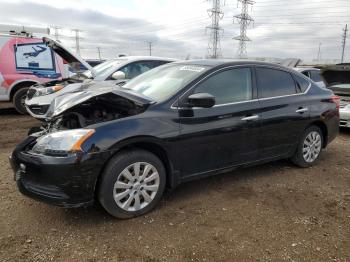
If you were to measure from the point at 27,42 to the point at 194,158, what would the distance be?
7203mm

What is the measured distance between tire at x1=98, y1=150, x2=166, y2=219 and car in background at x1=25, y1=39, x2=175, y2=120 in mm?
3407

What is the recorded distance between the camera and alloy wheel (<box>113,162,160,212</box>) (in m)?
3.31

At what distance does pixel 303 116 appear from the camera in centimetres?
489

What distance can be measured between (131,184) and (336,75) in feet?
25.4

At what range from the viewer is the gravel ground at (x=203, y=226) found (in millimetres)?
2895

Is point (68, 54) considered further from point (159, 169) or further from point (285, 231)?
point (285, 231)

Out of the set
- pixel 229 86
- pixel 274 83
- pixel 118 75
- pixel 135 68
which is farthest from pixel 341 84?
pixel 229 86

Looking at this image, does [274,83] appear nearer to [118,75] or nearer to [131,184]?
[131,184]

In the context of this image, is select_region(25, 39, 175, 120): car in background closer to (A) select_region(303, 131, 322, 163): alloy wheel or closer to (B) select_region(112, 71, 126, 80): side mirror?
(B) select_region(112, 71, 126, 80): side mirror

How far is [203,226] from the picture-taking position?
333cm

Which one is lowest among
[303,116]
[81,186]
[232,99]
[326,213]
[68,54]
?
[326,213]

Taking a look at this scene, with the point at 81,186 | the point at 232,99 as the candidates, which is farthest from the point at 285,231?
the point at 81,186

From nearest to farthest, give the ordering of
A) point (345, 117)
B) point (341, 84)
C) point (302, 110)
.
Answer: point (302, 110) < point (345, 117) < point (341, 84)

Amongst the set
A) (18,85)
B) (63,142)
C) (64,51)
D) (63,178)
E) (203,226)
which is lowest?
(203,226)
